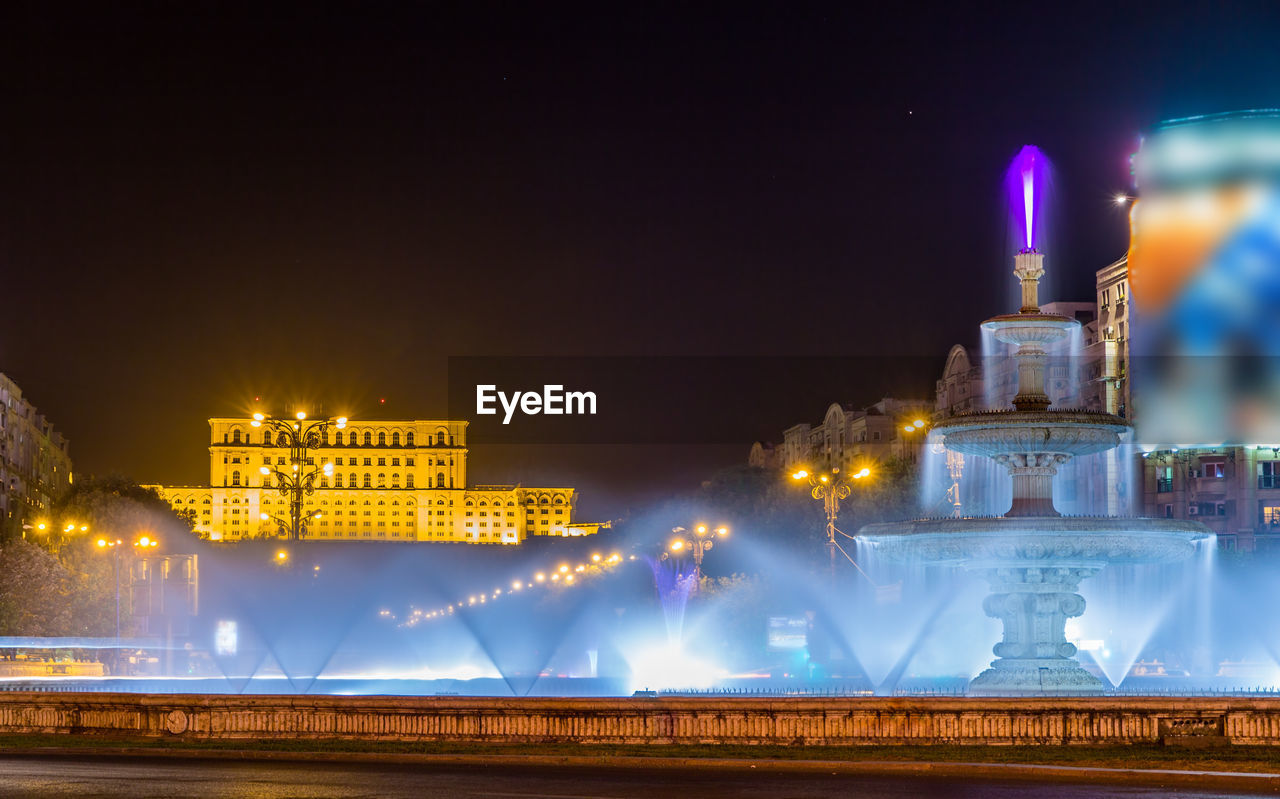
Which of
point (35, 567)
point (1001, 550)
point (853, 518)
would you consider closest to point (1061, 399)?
point (853, 518)

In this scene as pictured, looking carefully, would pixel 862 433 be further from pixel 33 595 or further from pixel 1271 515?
pixel 33 595

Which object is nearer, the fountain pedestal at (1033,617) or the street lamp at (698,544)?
the fountain pedestal at (1033,617)

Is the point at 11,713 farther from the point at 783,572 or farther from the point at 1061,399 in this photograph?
the point at 1061,399

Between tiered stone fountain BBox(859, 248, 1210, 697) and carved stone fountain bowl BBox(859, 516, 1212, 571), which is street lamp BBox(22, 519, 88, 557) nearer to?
tiered stone fountain BBox(859, 248, 1210, 697)

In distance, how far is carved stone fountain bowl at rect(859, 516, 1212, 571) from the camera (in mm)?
28812

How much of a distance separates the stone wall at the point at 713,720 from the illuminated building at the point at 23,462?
9343cm

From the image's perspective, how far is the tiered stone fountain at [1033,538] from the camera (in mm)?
29016

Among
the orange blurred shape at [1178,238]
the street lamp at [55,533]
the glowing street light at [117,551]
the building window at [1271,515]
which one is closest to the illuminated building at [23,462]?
the street lamp at [55,533]

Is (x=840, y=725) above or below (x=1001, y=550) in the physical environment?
below

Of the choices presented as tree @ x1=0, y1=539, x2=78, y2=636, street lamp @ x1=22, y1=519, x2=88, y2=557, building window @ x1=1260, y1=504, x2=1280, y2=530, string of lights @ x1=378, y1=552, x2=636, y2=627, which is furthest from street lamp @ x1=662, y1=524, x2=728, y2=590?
street lamp @ x1=22, y1=519, x2=88, y2=557

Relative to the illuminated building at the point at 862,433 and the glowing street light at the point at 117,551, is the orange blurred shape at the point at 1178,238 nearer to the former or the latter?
the illuminated building at the point at 862,433

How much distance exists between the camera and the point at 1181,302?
103m

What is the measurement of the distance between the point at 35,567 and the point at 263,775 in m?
62.0

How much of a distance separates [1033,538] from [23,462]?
118965mm
